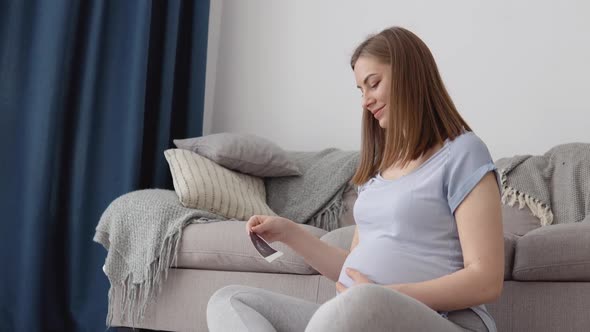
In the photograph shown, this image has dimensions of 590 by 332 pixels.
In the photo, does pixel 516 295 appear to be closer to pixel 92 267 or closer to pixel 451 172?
pixel 451 172

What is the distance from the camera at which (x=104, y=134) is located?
329 centimetres

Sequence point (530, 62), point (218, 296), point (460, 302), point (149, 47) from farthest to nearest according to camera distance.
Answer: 1. point (149, 47)
2. point (530, 62)
3. point (218, 296)
4. point (460, 302)

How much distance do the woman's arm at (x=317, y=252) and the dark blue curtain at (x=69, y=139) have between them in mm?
1746

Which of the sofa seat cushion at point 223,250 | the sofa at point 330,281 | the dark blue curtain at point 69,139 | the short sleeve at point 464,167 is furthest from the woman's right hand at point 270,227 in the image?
the dark blue curtain at point 69,139

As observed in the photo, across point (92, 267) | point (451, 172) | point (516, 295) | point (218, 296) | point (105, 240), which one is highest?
point (451, 172)

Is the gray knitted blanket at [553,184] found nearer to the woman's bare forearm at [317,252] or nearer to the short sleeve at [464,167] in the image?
the woman's bare forearm at [317,252]

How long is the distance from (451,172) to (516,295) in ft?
2.59

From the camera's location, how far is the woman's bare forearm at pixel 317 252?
5.09 ft

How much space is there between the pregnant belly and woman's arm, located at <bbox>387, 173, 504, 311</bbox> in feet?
0.19

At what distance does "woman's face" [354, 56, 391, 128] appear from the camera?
4.75 feet

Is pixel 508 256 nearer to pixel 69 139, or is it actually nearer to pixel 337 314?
pixel 337 314

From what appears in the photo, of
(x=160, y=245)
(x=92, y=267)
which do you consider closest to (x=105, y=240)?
(x=160, y=245)

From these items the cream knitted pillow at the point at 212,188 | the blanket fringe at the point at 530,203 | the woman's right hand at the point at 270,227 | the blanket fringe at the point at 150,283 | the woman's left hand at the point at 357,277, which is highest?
the woman's right hand at the point at 270,227

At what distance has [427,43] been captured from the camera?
3.37 metres
